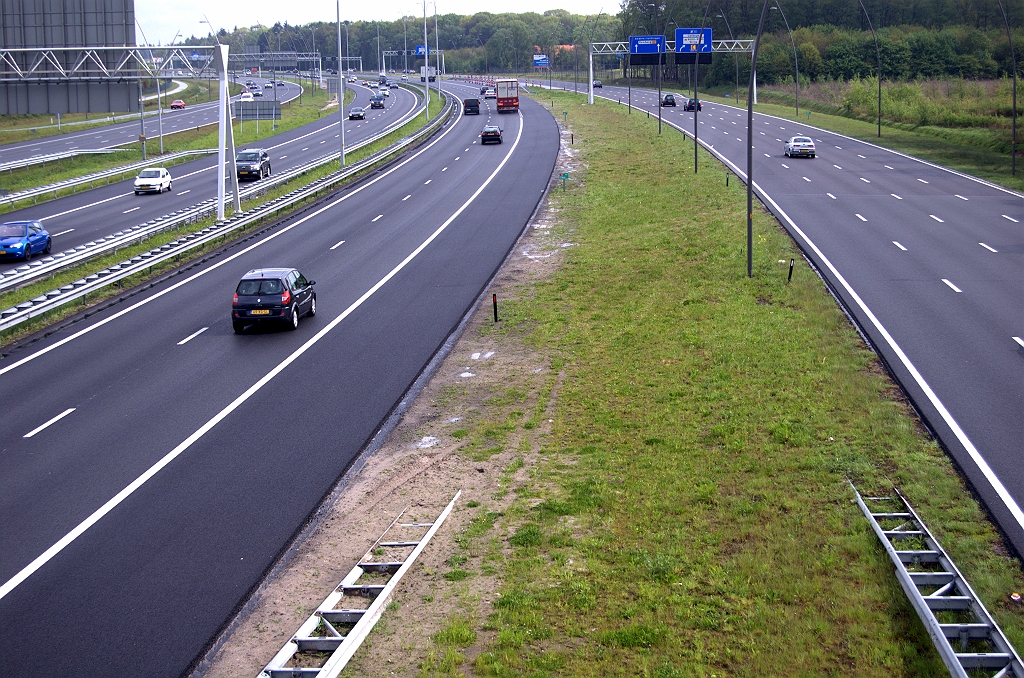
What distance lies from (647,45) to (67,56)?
71454 mm

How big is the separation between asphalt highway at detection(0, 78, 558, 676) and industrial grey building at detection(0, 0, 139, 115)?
956 centimetres

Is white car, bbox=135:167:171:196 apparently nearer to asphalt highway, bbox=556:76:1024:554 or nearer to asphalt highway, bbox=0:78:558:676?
asphalt highway, bbox=0:78:558:676

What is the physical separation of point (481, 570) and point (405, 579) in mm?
1047

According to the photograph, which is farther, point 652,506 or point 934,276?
point 934,276

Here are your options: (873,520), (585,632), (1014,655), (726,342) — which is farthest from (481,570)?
Answer: (726,342)

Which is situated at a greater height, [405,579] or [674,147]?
[674,147]

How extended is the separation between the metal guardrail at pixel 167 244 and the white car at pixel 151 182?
7184 millimetres

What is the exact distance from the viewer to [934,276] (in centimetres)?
3012

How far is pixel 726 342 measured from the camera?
24.4m

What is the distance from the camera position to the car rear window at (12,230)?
38.0m

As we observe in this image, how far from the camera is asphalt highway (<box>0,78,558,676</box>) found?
1250 centimetres

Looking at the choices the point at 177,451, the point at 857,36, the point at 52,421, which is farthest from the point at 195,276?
the point at 857,36

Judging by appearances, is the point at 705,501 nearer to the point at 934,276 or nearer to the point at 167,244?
the point at 934,276

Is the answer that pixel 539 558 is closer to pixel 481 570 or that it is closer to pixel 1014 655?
pixel 481 570
